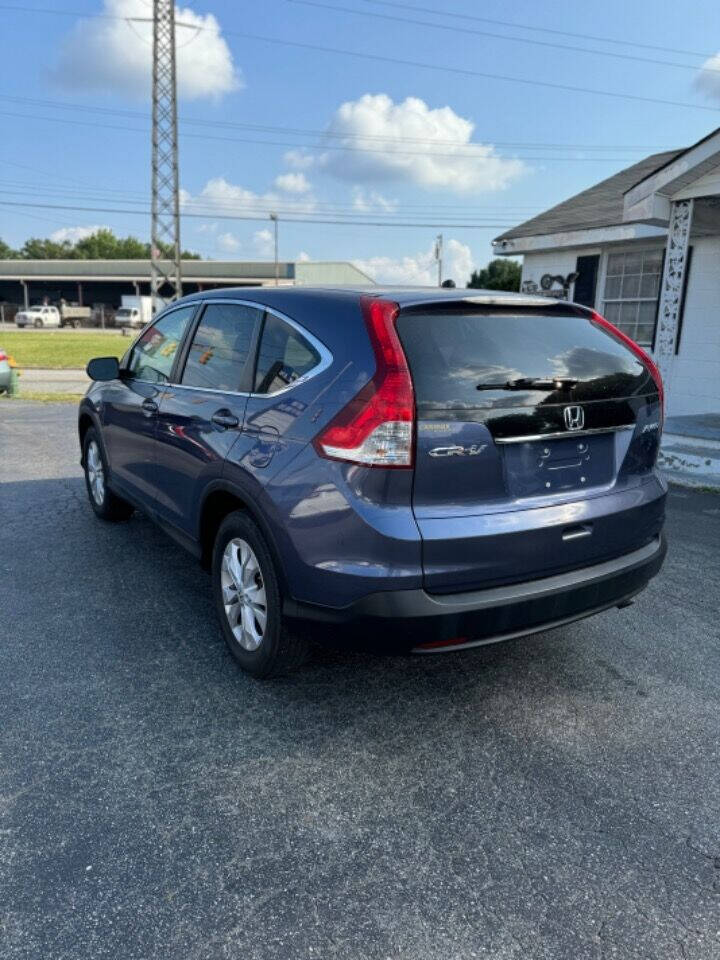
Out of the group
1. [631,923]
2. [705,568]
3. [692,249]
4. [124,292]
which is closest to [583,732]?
[631,923]

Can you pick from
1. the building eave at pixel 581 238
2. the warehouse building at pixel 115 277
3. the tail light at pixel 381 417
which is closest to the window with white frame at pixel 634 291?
the building eave at pixel 581 238

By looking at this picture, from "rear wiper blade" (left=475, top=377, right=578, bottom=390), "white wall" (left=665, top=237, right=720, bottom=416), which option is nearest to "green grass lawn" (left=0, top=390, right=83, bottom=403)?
"white wall" (left=665, top=237, right=720, bottom=416)

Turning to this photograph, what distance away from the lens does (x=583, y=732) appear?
2865mm

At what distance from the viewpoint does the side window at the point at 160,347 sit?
Answer: 4160 millimetres

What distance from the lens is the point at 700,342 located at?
11.1m

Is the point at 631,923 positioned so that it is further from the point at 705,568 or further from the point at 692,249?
the point at 692,249

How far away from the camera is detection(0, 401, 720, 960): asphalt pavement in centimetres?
194

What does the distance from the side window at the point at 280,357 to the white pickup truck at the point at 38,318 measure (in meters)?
60.5

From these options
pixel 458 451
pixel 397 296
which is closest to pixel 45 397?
pixel 397 296

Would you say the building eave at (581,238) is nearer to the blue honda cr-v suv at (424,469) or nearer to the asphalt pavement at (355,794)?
the blue honda cr-v suv at (424,469)

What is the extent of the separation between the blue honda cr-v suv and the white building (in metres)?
7.07

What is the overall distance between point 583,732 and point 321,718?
1.08 metres

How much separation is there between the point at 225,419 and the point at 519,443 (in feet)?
4.51

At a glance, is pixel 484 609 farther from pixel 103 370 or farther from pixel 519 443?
pixel 103 370
